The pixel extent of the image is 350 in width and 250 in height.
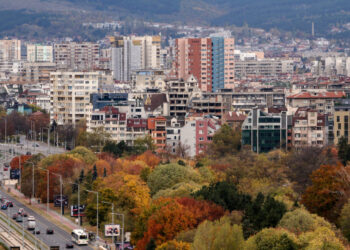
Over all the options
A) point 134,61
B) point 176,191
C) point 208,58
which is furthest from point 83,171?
point 134,61

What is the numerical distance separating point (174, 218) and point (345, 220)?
6.86 metres

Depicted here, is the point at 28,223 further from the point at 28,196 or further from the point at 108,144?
the point at 108,144

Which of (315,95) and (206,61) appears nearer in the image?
(315,95)

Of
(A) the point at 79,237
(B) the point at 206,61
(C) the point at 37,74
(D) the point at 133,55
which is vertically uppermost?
(D) the point at 133,55

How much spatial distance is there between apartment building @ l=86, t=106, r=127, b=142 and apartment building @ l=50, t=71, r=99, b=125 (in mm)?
13665

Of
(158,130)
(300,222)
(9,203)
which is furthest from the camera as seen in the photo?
(158,130)

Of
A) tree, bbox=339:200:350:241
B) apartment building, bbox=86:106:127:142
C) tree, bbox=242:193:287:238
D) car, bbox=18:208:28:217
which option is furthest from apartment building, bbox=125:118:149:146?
tree, bbox=339:200:350:241

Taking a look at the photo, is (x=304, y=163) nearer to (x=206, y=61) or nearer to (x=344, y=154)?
(x=344, y=154)

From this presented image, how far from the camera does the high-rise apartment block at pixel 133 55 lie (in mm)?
187875

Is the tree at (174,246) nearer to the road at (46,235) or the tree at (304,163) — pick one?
the road at (46,235)

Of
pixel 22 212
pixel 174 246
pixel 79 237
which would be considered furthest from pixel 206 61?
pixel 174 246

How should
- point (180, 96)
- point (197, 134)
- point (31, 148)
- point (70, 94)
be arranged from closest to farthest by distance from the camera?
point (197, 134) → point (31, 148) → point (180, 96) → point (70, 94)

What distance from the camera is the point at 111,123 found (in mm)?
95500

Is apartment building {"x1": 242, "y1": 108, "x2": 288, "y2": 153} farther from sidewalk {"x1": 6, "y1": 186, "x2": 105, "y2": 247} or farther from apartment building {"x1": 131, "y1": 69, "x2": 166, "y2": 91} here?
apartment building {"x1": 131, "y1": 69, "x2": 166, "y2": 91}
